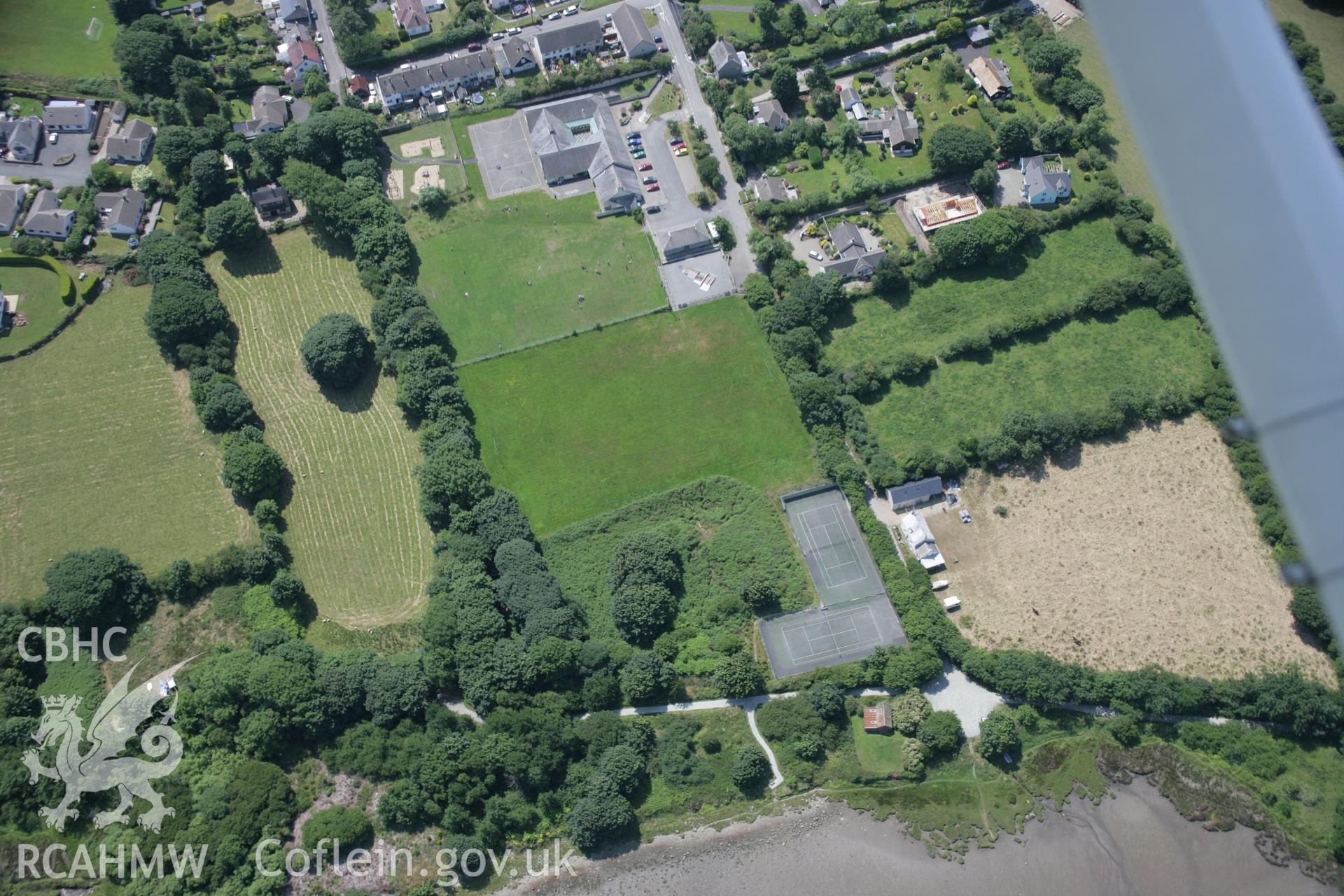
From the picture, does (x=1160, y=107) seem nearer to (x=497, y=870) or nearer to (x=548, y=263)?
(x=497, y=870)

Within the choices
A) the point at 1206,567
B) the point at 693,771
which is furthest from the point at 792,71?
the point at 693,771

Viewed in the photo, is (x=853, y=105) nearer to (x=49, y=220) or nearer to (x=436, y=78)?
(x=436, y=78)

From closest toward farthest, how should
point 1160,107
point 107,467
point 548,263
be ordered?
1. point 1160,107
2. point 107,467
3. point 548,263

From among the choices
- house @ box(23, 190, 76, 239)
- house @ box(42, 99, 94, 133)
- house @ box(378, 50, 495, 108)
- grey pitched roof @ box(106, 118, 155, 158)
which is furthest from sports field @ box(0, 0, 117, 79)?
house @ box(378, 50, 495, 108)

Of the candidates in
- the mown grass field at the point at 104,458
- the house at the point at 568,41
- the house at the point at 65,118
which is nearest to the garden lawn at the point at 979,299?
the house at the point at 568,41

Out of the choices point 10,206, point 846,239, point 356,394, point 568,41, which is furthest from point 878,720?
point 10,206

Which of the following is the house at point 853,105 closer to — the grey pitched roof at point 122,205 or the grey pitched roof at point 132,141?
the grey pitched roof at point 122,205

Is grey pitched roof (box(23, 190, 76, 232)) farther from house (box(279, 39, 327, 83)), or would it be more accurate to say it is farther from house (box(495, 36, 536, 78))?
house (box(495, 36, 536, 78))
